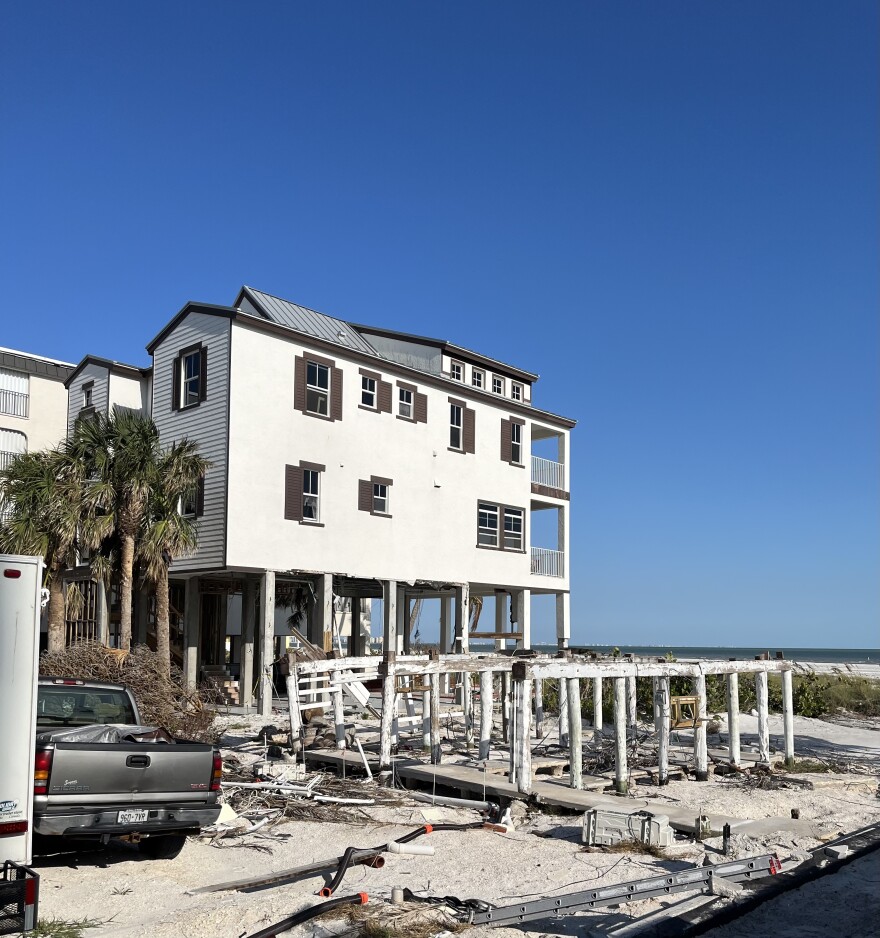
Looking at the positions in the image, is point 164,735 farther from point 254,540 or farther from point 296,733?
point 254,540

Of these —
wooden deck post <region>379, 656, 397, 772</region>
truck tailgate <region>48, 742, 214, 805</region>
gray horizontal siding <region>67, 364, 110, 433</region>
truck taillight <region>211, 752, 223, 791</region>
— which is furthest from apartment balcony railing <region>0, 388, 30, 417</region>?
truck tailgate <region>48, 742, 214, 805</region>

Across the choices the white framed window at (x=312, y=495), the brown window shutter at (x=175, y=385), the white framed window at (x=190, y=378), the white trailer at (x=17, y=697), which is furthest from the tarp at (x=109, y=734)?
the brown window shutter at (x=175, y=385)

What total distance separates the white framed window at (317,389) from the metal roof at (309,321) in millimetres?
2112

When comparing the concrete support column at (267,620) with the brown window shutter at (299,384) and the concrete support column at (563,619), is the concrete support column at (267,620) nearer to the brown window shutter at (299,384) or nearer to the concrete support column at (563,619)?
the brown window shutter at (299,384)

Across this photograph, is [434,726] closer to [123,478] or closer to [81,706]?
[81,706]

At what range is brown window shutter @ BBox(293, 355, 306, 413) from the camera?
26.6 meters

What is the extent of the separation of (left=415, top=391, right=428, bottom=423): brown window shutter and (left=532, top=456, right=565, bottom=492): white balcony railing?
5.46 meters

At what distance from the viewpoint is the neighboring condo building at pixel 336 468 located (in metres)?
25.5

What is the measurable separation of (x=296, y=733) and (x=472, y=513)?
15.4 meters

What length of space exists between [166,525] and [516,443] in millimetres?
13938

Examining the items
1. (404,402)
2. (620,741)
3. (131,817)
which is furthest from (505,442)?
(131,817)

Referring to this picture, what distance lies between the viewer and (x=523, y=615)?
109ft

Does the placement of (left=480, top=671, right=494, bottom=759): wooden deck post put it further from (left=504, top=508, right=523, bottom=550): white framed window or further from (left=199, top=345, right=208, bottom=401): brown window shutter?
(left=504, top=508, right=523, bottom=550): white framed window

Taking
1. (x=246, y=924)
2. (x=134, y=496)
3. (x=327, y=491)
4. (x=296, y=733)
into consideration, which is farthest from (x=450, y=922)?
(x=327, y=491)
